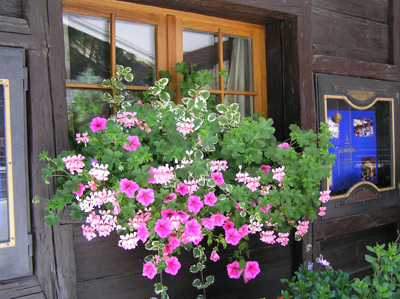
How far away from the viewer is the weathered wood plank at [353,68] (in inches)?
93.9

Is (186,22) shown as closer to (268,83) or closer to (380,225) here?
(268,83)

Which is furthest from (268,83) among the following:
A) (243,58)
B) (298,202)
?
(298,202)

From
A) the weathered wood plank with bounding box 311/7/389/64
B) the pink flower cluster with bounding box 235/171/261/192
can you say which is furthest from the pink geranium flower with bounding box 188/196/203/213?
the weathered wood plank with bounding box 311/7/389/64

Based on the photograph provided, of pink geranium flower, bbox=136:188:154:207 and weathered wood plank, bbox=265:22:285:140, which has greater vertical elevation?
weathered wood plank, bbox=265:22:285:140

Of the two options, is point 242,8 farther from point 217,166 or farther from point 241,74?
point 217,166

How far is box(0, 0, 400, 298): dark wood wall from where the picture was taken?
63.9 inches

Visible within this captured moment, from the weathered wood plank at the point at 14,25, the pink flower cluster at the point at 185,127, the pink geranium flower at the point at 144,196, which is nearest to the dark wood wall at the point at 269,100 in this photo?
the weathered wood plank at the point at 14,25

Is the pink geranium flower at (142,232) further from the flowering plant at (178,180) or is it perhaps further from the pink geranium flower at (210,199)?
the pink geranium flower at (210,199)

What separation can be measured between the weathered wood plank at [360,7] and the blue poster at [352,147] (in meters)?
0.73

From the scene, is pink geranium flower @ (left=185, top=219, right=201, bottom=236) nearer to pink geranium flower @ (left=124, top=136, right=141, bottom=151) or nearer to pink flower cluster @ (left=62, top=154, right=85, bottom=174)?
pink geranium flower @ (left=124, top=136, right=141, bottom=151)

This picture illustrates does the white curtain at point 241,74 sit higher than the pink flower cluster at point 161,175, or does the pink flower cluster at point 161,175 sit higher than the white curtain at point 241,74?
the white curtain at point 241,74

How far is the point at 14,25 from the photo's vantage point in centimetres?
158

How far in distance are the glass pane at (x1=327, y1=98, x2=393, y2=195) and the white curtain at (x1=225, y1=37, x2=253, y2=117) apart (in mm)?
560

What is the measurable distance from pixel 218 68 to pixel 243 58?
0.22 metres
